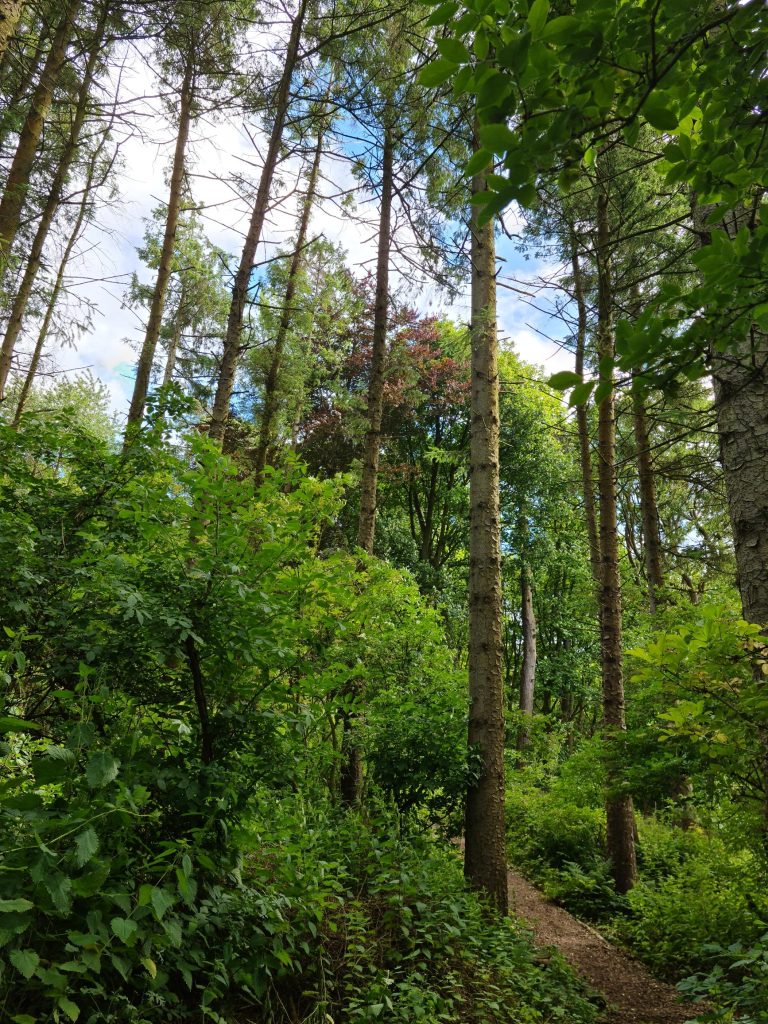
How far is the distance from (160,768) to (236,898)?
2.50 ft

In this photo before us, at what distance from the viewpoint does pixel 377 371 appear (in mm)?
9266

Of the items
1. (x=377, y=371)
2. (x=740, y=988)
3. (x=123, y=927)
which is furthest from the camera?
(x=377, y=371)

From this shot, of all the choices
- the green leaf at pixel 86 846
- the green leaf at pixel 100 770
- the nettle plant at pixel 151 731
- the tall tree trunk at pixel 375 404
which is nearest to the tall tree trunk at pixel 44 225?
the tall tree trunk at pixel 375 404

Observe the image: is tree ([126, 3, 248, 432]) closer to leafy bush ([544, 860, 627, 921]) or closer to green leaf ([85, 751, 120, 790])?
green leaf ([85, 751, 120, 790])

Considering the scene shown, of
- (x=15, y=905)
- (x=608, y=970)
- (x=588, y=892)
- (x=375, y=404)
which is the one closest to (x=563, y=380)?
(x=15, y=905)

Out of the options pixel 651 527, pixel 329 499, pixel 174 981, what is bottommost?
pixel 174 981

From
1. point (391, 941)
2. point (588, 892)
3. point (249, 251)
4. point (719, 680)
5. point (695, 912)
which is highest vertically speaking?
point (249, 251)

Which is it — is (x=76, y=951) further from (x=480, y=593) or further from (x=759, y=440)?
(x=480, y=593)

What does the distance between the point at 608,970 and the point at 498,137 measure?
6.97 m

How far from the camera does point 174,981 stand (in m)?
2.61

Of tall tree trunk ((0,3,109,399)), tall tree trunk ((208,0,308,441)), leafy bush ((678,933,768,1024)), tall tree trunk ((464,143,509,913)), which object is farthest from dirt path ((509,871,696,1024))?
tall tree trunk ((0,3,109,399))

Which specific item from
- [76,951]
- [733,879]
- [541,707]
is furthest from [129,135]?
[541,707]

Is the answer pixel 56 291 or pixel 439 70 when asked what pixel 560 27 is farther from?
pixel 56 291

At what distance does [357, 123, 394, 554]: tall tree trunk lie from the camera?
856cm
